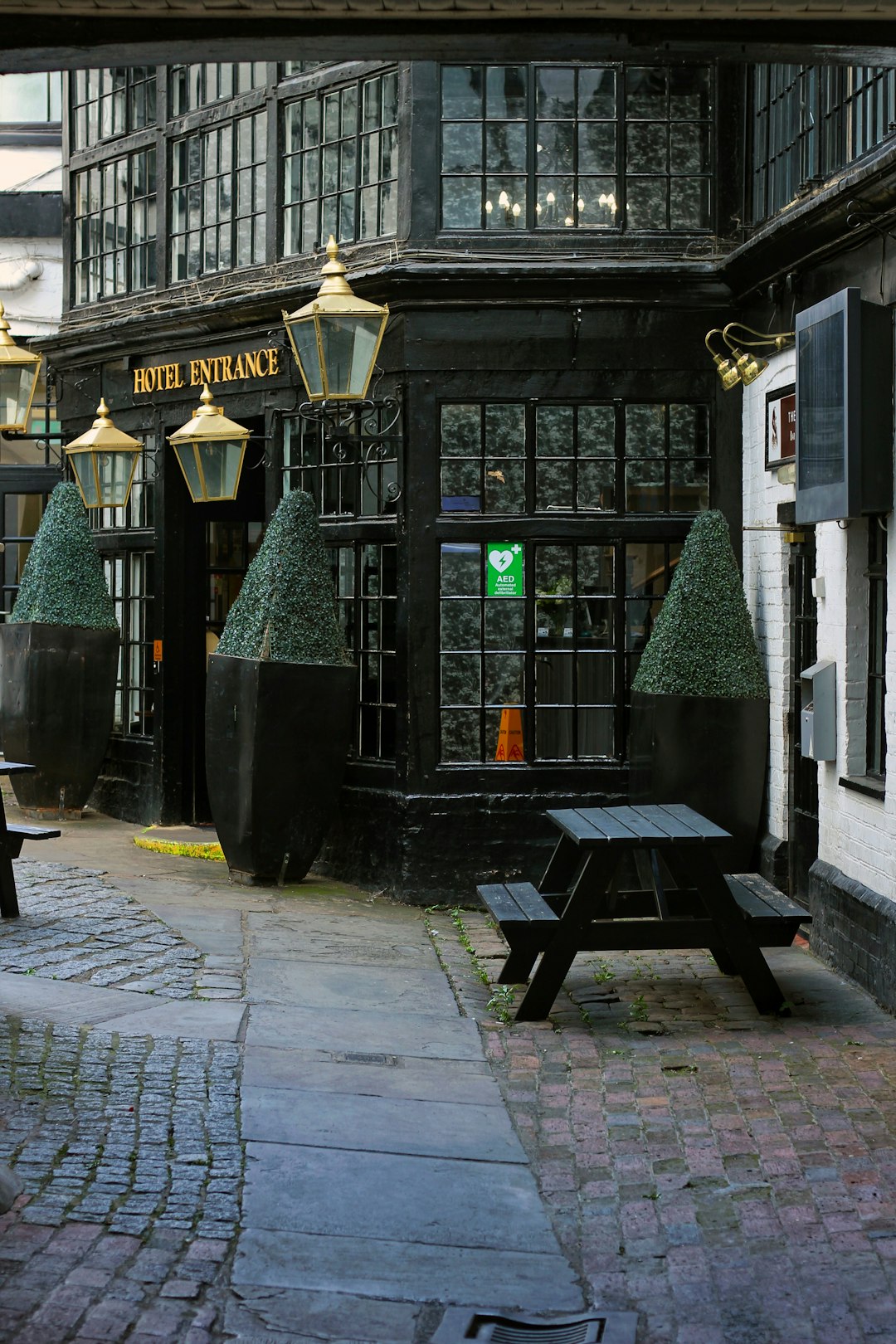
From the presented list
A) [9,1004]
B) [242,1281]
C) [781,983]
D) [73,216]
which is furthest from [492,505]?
[242,1281]

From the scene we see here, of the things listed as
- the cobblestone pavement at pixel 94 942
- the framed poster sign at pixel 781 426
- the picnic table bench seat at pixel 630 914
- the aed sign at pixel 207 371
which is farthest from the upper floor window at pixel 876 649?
the aed sign at pixel 207 371

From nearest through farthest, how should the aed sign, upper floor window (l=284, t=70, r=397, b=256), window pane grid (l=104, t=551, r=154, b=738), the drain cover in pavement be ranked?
the drain cover in pavement → upper floor window (l=284, t=70, r=397, b=256) → the aed sign → window pane grid (l=104, t=551, r=154, b=738)

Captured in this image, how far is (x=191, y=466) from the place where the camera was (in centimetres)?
1177

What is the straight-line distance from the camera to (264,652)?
10727mm

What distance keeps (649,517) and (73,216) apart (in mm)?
6732

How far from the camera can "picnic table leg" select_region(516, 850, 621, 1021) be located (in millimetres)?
7277

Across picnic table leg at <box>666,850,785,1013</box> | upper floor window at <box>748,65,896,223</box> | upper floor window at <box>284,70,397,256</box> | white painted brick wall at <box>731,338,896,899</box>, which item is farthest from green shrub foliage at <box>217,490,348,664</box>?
picnic table leg at <box>666,850,785,1013</box>

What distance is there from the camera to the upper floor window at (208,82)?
41.2 feet

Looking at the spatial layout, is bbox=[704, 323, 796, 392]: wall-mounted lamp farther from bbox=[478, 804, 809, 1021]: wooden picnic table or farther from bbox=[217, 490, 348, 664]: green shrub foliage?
bbox=[478, 804, 809, 1021]: wooden picnic table

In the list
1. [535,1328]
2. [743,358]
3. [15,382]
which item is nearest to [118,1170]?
[535,1328]

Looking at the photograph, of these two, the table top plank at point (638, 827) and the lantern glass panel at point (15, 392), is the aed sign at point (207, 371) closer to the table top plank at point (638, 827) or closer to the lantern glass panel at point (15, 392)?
the lantern glass panel at point (15, 392)

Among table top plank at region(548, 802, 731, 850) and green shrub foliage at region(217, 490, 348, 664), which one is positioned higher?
green shrub foliage at region(217, 490, 348, 664)

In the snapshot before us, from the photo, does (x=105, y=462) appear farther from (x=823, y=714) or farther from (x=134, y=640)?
(x=823, y=714)

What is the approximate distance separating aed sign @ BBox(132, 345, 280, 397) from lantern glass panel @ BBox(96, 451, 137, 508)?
2.21ft
